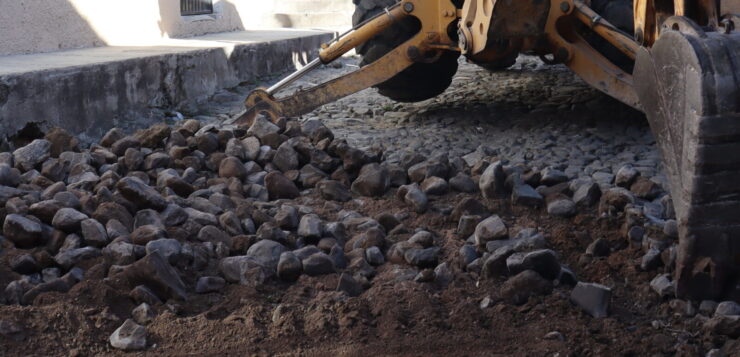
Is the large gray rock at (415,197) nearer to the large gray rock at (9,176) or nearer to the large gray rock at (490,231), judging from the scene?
the large gray rock at (490,231)

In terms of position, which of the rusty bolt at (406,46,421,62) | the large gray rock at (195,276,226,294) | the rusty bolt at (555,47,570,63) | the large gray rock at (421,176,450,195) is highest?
the rusty bolt at (555,47,570,63)

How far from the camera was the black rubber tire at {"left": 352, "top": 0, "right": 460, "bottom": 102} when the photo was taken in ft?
14.9

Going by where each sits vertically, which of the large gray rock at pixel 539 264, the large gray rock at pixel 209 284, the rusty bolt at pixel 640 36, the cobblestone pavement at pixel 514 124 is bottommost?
the cobblestone pavement at pixel 514 124

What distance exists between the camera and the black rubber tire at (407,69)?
4.53m

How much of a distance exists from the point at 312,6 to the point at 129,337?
926cm

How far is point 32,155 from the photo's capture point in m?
3.38

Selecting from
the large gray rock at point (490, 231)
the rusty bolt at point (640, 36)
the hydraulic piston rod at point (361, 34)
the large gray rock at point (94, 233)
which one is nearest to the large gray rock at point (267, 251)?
the large gray rock at point (94, 233)

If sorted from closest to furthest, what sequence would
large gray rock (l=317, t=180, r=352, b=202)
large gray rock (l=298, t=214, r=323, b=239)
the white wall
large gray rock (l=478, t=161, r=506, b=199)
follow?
large gray rock (l=298, t=214, r=323, b=239) → large gray rock (l=478, t=161, r=506, b=199) → large gray rock (l=317, t=180, r=352, b=202) → the white wall

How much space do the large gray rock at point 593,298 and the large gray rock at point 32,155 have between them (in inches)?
81.5

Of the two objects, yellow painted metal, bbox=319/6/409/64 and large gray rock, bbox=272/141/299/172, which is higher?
yellow painted metal, bbox=319/6/409/64

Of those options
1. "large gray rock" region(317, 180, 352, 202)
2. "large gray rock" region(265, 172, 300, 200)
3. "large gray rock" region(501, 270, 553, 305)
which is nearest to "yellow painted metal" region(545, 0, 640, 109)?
"large gray rock" region(317, 180, 352, 202)

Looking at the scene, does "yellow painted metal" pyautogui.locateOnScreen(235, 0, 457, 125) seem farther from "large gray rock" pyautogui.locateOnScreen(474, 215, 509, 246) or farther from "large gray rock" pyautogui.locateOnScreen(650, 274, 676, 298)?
"large gray rock" pyautogui.locateOnScreen(650, 274, 676, 298)

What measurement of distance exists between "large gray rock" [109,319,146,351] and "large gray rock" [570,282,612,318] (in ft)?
3.33

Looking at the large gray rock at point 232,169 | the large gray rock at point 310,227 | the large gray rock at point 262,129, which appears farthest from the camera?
the large gray rock at point 262,129
